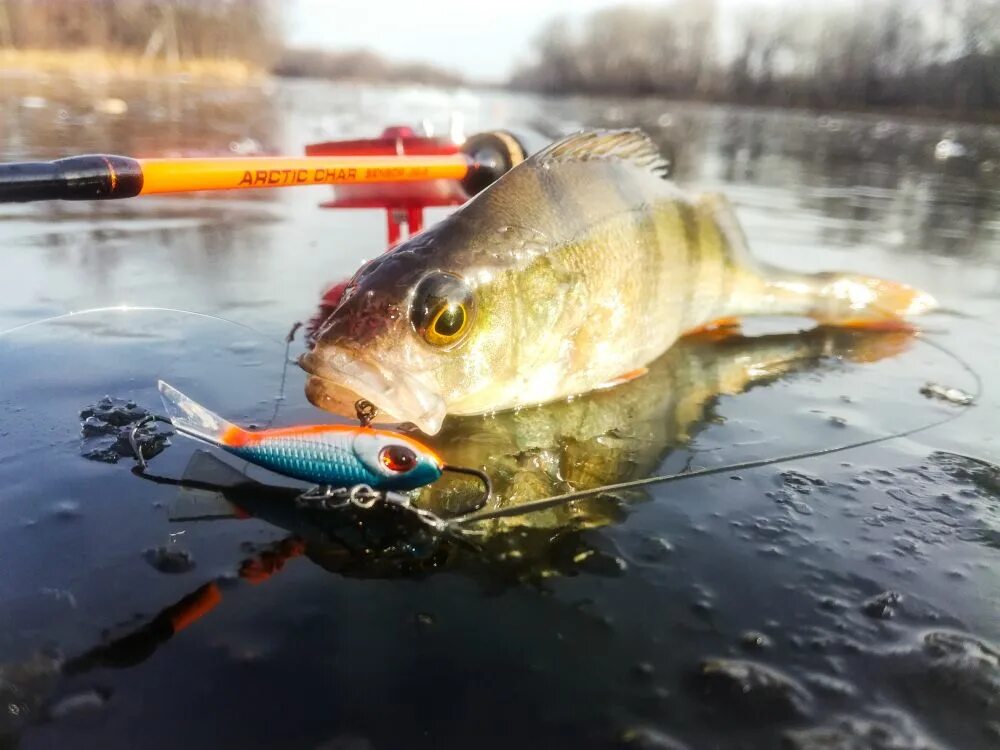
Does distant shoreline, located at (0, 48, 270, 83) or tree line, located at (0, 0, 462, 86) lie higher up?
tree line, located at (0, 0, 462, 86)

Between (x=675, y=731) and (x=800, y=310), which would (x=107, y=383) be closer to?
(x=675, y=731)

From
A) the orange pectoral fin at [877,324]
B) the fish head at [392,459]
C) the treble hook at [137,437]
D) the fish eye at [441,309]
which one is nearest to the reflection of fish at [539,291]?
the fish eye at [441,309]

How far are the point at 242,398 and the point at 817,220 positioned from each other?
24.6ft

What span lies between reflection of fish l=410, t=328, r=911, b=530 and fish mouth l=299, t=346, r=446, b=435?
230 millimetres

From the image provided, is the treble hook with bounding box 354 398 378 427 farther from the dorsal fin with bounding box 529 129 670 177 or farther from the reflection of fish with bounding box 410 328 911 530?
the dorsal fin with bounding box 529 129 670 177

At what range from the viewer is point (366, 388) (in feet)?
7.14

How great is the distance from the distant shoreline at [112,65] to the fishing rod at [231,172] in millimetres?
39784

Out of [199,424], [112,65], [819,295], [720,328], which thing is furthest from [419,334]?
[112,65]

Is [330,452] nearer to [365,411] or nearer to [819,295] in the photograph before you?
[365,411]

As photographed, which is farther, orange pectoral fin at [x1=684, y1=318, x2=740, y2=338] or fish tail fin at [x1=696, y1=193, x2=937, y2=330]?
orange pectoral fin at [x1=684, y1=318, x2=740, y2=338]

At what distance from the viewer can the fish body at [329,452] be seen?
1.81 m

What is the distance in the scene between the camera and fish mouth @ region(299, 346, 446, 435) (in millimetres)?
2182

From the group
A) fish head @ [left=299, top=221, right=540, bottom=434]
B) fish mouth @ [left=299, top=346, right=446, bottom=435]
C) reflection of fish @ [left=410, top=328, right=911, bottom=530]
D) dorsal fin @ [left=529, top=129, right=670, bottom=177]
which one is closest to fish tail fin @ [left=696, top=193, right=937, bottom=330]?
reflection of fish @ [left=410, top=328, right=911, bottom=530]

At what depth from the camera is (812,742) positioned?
4.40ft
